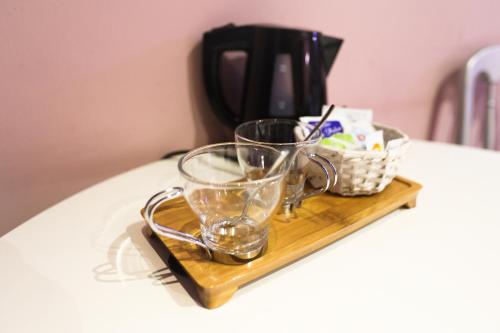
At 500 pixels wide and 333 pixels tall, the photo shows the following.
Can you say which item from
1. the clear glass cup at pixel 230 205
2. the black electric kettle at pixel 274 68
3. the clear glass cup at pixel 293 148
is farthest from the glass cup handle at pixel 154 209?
the black electric kettle at pixel 274 68

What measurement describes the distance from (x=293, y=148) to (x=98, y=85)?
1.33ft

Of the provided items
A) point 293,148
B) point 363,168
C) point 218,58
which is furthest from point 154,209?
point 218,58

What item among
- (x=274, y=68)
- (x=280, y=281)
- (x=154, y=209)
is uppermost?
(x=274, y=68)

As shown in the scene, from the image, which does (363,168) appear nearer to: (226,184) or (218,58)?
(226,184)

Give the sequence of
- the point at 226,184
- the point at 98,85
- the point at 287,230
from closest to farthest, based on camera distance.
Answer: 1. the point at 226,184
2. the point at 287,230
3. the point at 98,85

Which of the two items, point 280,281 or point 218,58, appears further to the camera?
point 218,58

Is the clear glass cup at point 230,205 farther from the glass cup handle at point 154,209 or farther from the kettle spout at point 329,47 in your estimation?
the kettle spout at point 329,47

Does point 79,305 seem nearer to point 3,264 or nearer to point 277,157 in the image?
point 3,264

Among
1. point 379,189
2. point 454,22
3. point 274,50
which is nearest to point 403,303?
point 379,189

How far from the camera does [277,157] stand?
0.49 metres

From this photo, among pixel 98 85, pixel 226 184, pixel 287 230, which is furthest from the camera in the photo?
pixel 98 85

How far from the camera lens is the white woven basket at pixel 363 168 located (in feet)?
1.74

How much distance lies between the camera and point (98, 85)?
2.22 ft

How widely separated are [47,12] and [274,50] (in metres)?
0.39
